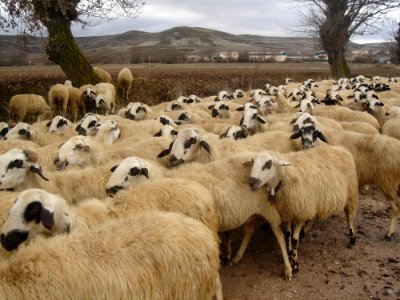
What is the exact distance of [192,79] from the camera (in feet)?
84.8

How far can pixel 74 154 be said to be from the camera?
23.1 ft

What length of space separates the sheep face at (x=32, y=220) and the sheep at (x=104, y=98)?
10.7 metres

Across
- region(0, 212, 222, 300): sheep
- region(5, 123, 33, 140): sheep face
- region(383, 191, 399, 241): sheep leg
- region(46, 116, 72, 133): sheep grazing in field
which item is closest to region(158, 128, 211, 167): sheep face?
region(0, 212, 222, 300): sheep

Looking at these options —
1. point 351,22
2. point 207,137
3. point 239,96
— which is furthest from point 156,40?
point 207,137

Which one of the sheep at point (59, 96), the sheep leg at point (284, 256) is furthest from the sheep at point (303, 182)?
the sheep at point (59, 96)

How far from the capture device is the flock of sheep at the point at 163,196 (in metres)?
3.58

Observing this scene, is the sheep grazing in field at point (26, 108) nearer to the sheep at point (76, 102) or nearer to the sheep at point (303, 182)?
the sheep at point (76, 102)

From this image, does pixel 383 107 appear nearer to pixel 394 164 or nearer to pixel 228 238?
pixel 394 164

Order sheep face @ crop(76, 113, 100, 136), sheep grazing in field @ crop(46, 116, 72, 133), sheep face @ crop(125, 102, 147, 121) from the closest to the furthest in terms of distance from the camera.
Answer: sheep face @ crop(76, 113, 100, 136), sheep grazing in field @ crop(46, 116, 72, 133), sheep face @ crop(125, 102, 147, 121)

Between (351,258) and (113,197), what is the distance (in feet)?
11.6

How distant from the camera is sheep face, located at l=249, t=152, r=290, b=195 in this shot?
5.59 m

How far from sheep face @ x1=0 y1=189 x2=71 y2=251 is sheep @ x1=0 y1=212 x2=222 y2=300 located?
44cm

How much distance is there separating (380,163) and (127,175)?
419 centimetres

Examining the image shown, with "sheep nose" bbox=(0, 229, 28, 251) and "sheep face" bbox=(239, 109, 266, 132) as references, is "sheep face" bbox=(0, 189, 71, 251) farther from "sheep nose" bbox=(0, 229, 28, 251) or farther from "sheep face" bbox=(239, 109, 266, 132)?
"sheep face" bbox=(239, 109, 266, 132)
